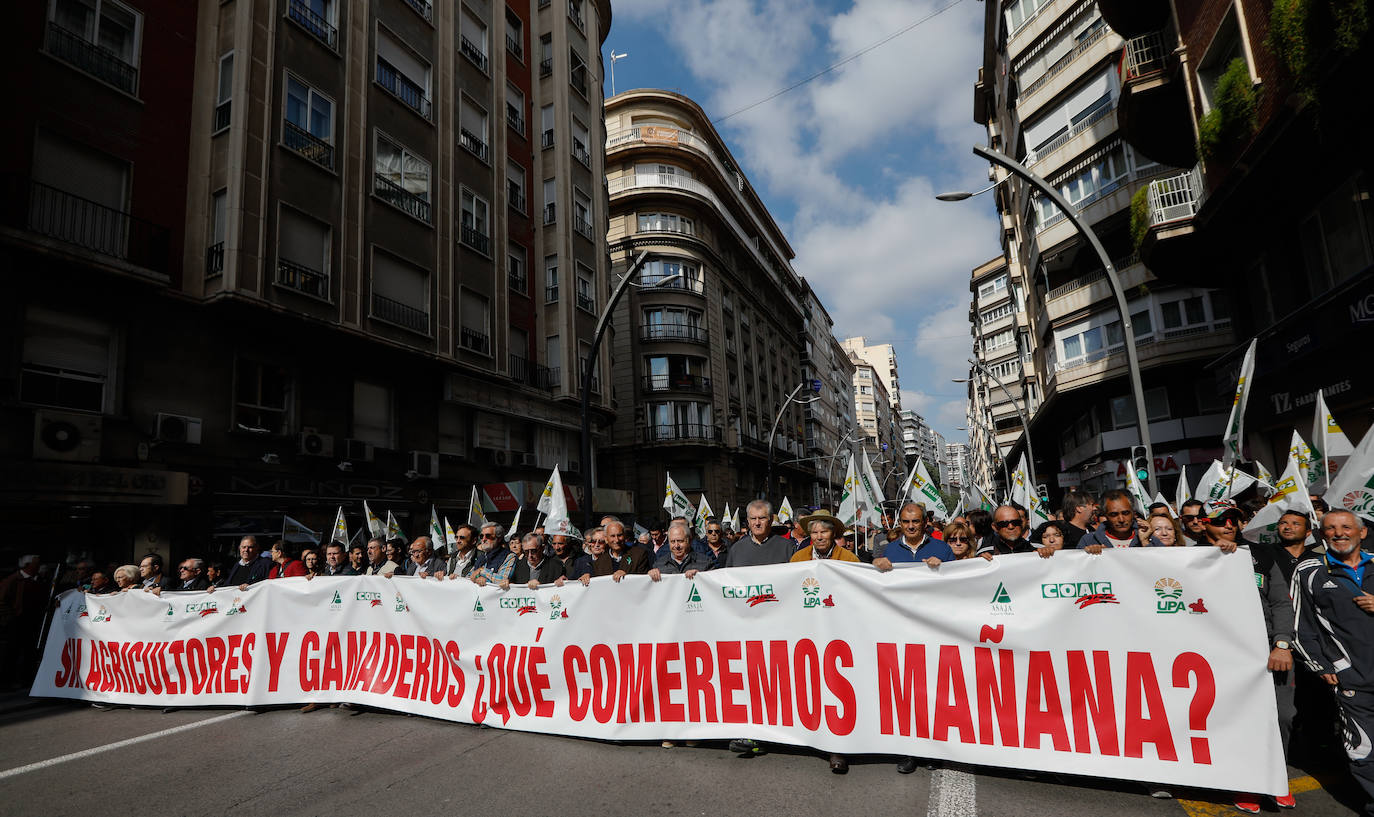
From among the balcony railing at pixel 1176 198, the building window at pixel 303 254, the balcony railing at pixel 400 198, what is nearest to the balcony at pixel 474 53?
the balcony railing at pixel 400 198

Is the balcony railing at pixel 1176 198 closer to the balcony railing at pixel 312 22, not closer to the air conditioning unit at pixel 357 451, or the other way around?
the air conditioning unit at pixel 357 451

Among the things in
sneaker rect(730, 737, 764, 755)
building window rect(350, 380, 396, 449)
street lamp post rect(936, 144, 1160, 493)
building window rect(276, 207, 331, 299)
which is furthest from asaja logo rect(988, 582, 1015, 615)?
building window rect(350, 380, 396, 449)

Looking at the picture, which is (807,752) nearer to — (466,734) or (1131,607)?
(1131,607)

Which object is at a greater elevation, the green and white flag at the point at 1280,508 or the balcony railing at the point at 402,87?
the balcony railing at the point at 402,87

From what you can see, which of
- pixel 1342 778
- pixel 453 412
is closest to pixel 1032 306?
pixel 453 412

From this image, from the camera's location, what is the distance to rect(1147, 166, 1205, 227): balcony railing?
15.2 metres

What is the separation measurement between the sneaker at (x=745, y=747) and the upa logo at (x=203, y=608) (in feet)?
18.3

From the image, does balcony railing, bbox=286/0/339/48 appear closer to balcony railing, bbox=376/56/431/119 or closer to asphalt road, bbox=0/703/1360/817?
balcony railing, bbox=376/56/431/119

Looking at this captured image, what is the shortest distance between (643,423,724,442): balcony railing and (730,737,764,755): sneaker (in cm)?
3245

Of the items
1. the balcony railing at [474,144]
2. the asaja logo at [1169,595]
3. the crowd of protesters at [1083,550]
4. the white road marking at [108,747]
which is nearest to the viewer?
the crowd of protesters at [1083,550]

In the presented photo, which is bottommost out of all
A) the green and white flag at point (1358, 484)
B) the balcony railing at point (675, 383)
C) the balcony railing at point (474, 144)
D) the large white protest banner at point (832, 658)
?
the large white protest banner at point (832, 658)

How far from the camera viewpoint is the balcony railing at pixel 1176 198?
15.2 m

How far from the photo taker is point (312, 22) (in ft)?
56.4

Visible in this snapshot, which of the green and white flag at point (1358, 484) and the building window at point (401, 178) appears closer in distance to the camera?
the green and white flag at point (1358, 484)
